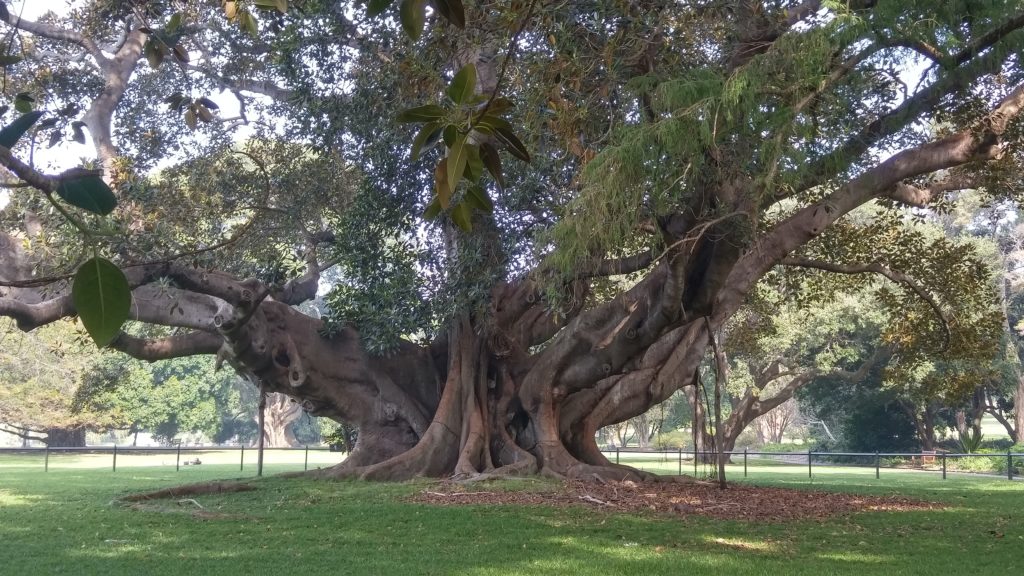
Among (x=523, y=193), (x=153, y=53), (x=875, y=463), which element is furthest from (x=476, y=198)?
(x=875, y=463)

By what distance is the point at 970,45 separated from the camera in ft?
19.4

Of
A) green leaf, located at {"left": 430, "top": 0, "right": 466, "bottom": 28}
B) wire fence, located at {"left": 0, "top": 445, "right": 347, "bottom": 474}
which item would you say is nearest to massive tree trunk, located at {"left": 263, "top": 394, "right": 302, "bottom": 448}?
wire fence, located at {"left": 0, "top": 445, "right": 347, "bottom": 474}

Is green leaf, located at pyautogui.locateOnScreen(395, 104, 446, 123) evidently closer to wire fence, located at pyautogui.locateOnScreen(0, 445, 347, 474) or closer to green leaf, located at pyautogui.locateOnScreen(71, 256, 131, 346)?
green leaf, located at pyautogui.locateOnScreen(71, 256, 131, 346)

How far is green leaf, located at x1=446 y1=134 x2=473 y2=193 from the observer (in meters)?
1.18

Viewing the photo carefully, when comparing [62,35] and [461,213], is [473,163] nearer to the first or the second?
[461,213]

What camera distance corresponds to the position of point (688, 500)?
9.41m

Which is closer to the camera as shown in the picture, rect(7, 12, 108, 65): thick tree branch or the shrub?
rect(7, 12, 108, 65): thick tree branch

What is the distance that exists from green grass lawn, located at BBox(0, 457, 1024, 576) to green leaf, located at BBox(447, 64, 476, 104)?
4.49 m

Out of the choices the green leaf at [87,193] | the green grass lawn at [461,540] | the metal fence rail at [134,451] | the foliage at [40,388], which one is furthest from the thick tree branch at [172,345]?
the foliage at [40,388]

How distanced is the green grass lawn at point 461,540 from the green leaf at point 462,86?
177 inches

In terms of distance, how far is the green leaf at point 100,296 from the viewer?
2.85 ft

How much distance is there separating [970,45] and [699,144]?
7.91ft

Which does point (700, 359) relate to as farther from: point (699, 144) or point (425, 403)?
point (699, 144)

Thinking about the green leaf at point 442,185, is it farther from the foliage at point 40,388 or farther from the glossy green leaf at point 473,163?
the foliage at point 40,388
